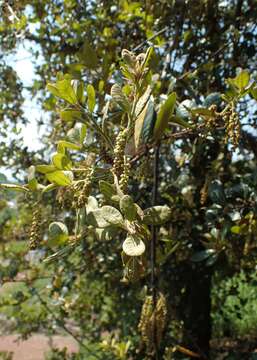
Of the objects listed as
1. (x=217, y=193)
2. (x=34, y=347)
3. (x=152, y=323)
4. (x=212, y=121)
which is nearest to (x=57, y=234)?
(x=152, y=323)

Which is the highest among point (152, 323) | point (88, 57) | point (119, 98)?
point (88, 57)

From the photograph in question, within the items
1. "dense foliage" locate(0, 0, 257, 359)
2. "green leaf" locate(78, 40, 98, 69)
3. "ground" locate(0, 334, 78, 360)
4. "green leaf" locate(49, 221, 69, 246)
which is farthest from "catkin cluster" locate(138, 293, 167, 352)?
"ground" locate(0, 334, 78, 360)

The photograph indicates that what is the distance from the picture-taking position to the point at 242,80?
0.99 meters

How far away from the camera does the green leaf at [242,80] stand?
98cm

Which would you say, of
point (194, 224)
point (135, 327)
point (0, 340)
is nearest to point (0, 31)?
point (194, 224)

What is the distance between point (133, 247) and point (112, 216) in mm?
69

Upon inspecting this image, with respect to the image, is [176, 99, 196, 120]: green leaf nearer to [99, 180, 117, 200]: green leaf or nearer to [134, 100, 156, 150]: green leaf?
[134, 100, 156, 150]: green leaf

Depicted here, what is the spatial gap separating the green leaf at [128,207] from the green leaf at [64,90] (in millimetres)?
256

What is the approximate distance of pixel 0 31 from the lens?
240 cm

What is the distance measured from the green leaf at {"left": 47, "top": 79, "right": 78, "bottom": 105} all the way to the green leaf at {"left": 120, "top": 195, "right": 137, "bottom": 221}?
26cm

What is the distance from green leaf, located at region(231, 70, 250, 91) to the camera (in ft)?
3.22

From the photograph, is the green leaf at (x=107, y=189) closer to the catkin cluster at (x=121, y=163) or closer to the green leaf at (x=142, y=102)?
the catkin cluster at (x=121, y=163)

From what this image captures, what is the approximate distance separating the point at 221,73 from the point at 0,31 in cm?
113

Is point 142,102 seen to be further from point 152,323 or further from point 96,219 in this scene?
point 152,323
